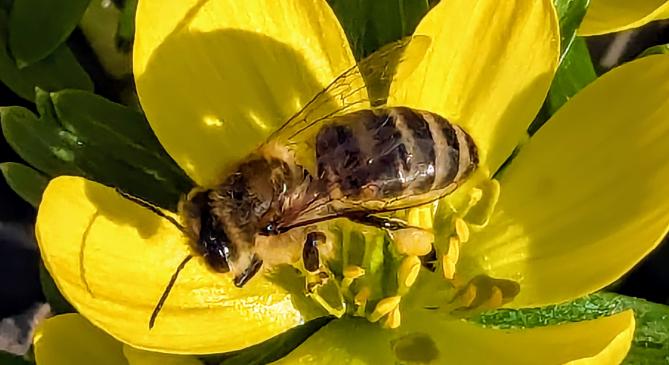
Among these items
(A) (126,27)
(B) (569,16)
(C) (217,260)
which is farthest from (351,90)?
(A) (126,27)

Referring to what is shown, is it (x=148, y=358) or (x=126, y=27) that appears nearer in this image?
(x=148, y=358)

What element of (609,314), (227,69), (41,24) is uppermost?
(227,69)

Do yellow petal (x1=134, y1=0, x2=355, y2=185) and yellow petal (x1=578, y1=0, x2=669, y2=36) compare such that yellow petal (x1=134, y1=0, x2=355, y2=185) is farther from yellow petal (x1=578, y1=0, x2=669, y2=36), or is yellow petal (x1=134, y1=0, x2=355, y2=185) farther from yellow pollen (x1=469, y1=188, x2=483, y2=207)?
yellow petal (x1=578, y1=0, x2=669, y2=36)

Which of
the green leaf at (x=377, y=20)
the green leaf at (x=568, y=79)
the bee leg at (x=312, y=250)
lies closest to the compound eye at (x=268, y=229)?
the bee leg at (x=312, y=250)

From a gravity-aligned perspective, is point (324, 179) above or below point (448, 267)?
above

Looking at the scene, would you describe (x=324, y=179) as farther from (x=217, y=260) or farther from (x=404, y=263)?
(x=404, y=263)

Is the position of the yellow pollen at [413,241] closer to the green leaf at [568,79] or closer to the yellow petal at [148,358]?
the yellow petal at [148,358]

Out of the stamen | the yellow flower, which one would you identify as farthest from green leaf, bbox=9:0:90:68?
the stamen

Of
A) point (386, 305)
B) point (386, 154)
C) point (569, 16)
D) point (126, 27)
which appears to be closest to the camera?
point (386, 154)
